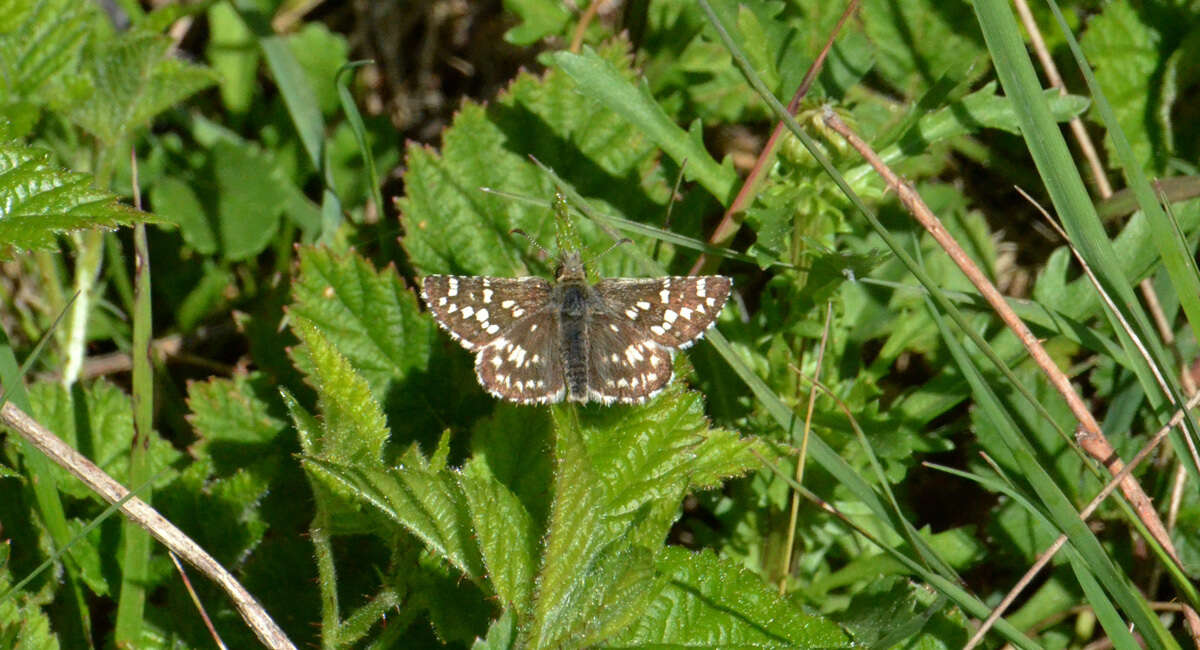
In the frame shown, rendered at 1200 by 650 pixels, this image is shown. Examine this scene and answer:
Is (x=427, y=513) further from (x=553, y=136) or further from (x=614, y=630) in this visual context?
(x=553, y=136)

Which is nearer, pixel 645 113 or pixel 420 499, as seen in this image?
pixel 420 499

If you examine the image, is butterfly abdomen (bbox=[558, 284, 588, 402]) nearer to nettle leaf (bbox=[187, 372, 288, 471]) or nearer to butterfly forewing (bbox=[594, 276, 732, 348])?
butterfly forewing (bbox=[594, 276, 732, 348])

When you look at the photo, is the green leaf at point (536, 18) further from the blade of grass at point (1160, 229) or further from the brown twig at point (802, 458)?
the blade of grass at point (1160, 229)

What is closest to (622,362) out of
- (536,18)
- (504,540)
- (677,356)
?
(677,356)

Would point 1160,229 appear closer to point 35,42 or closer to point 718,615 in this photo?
point 718,615

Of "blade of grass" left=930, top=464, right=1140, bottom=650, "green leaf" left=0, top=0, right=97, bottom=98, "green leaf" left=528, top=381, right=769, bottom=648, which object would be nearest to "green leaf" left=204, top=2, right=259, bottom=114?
"green leaf" left=0, top=0, right=97, bottom=98

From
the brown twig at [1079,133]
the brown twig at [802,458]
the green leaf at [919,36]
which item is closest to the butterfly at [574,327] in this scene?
the brown twig at [802,458]

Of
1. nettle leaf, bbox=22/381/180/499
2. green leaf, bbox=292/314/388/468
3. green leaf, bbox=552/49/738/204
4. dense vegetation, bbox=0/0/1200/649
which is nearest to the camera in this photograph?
green leaf, bbox=292/314/388/468

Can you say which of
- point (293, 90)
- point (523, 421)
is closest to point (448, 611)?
point (523, 421)
